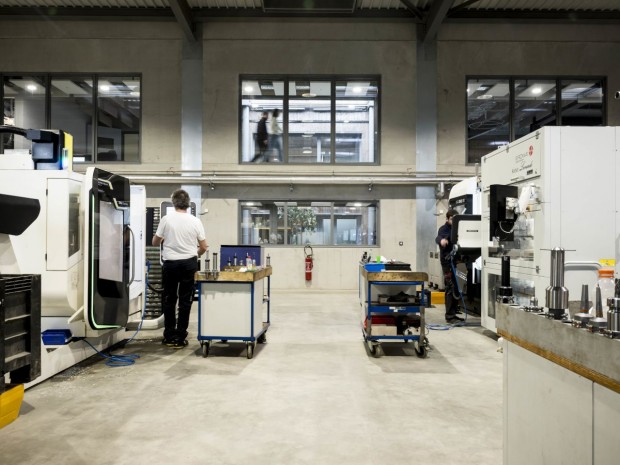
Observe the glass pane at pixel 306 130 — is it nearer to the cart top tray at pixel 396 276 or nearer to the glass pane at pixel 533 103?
the glass pane at pixel 533 103

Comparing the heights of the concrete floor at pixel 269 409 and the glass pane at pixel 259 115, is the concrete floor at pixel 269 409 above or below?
below

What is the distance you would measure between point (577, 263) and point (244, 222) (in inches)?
267

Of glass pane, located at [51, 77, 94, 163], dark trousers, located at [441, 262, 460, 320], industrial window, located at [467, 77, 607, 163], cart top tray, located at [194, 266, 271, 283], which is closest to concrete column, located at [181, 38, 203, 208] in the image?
glass pane, located at [51, 77, 94, 163]

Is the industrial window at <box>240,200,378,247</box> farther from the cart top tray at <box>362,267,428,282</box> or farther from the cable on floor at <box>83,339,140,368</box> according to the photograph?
the cable on floor at <box>83,339,140,368</box>

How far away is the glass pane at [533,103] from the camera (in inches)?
368

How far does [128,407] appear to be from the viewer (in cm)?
290

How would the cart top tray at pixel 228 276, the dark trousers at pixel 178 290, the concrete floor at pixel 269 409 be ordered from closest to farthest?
the concrete floor at pixel 269 409
the cart top tray at pixel 228 276
the dark trousers at pixel 178 290

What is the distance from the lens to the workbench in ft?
3.80

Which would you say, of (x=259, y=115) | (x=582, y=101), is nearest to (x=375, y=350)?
(x=259, y=115)

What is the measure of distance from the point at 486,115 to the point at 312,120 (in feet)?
12.7

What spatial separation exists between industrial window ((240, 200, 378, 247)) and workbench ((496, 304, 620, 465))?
7.48 metres

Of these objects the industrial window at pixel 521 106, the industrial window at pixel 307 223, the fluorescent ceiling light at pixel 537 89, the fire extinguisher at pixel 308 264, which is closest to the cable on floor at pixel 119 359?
the fire extinguisher at pixel 308 264

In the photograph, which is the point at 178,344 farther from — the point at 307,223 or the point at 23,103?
the point at 23,103

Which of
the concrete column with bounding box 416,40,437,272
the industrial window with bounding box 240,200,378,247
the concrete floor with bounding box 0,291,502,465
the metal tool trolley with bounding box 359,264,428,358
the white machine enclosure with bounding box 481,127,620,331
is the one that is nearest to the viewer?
the concrete floor with bounding box 0,291,502,465
